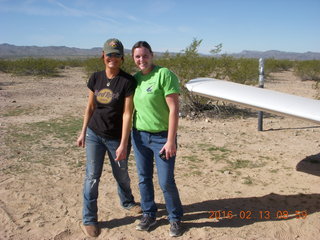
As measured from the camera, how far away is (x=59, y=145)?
19.7ft

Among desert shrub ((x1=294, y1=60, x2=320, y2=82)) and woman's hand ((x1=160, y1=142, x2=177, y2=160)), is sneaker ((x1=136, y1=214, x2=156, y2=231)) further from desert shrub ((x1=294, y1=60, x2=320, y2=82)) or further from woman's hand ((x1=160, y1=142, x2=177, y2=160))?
desert shrub ((x1=294, y1=60, x2=320, y2=82))

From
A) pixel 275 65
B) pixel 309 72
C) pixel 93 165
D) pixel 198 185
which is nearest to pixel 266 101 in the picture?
pixel 198 185

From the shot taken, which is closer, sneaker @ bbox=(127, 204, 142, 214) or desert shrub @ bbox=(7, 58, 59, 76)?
sneaker @ bbox=(127, 204, 142, 214)

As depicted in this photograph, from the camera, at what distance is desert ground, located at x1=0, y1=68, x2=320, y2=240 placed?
3215mm

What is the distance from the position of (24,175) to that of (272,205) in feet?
11.0

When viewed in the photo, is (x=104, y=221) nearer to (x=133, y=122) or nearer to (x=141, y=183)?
(x=141, y=183)

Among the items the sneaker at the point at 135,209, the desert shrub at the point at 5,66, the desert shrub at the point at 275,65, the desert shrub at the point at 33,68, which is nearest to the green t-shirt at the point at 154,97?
the sneaker at the point at 135,209

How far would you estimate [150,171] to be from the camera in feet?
10.0

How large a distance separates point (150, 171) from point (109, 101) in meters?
0.78

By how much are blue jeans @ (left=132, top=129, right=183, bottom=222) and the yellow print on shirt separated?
15.5 inches

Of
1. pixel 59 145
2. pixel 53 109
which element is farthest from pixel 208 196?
A: pixel 53 109
